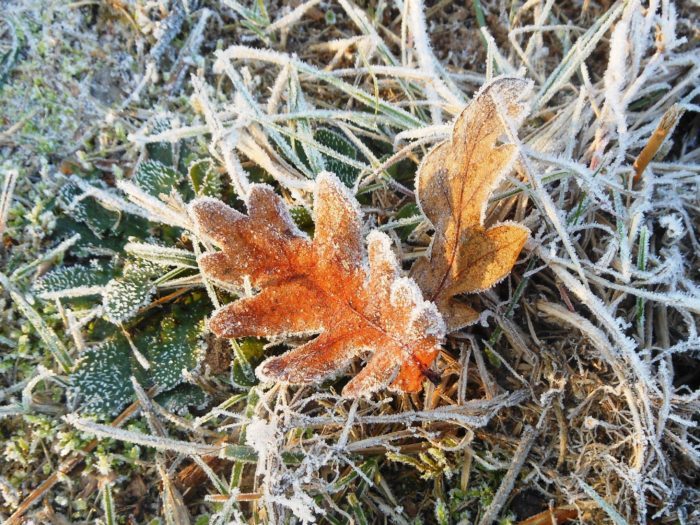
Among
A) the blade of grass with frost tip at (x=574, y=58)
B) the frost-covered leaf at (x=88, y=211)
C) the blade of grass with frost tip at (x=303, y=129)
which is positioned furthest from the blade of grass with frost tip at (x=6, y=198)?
the blade of grass with frost tip at (x=574, y=58)

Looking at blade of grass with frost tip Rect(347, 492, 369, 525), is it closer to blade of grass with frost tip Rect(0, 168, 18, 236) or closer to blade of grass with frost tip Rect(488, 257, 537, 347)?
blade of grass with frost tip Rect(488, 257, 537, 347)

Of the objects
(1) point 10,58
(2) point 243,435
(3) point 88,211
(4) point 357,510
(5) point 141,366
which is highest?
(1) point 10,58

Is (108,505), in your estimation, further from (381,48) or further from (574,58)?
(574,58)

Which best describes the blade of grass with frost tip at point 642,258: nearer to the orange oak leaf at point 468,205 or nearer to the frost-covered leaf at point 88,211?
the orange oak leaf at point 468,205

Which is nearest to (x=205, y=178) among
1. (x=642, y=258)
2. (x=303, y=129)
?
(x=303, y=129)

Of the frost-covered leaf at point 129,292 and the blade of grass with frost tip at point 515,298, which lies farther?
the frost-covered leaf at point 129,292
